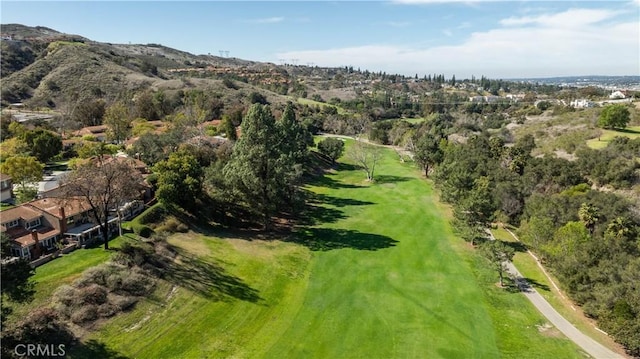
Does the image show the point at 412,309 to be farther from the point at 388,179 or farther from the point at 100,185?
the point at 388,179

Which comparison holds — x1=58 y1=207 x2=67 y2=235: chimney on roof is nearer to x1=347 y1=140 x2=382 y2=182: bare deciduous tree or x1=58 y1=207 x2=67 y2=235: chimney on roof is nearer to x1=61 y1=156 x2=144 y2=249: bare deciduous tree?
x1=61 y1=156 x2=144 y2=249: bare deciduous tree

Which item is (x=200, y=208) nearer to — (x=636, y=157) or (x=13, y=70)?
(x=636, y=157)

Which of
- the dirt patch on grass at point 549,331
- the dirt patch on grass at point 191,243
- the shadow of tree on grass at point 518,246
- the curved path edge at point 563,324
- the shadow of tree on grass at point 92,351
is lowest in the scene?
the dirt patch on grass at point 549,331

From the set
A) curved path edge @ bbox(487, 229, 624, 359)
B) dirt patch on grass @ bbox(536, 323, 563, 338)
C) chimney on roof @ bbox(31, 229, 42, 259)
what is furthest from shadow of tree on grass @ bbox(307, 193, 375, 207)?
chimney on roof @ bbox(31, 229, 42, 259)

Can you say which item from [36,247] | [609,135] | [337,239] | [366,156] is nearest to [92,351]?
[36,247]

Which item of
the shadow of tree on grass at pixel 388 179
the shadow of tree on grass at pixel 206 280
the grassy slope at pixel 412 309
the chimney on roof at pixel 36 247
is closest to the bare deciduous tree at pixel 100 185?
the chimney on roof at pixel 36 247
